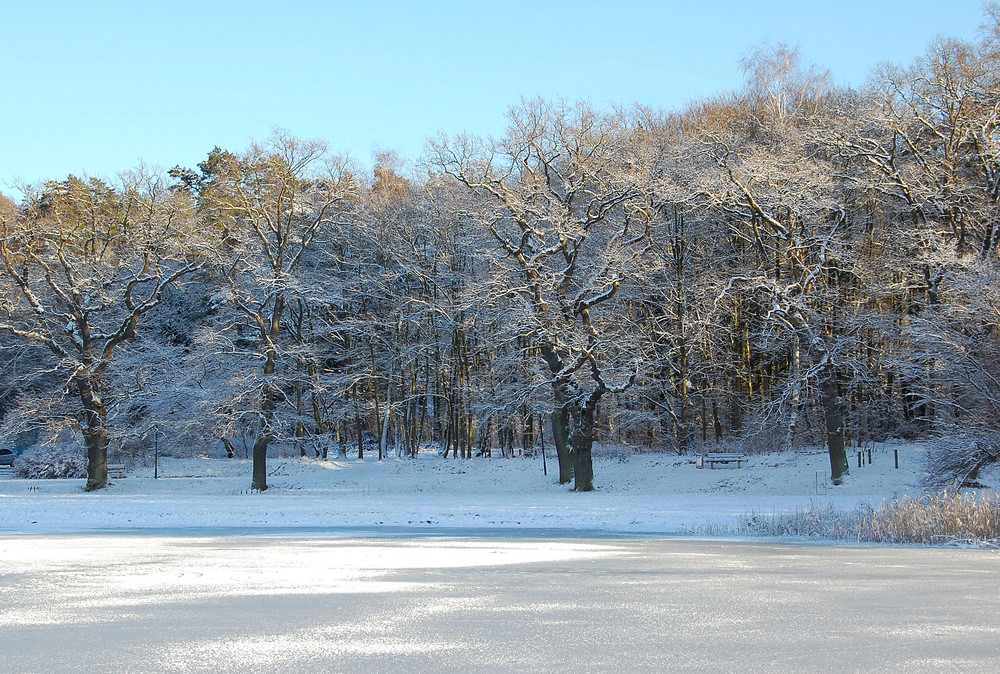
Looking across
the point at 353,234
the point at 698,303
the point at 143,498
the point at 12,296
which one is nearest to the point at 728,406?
the point at 698,303

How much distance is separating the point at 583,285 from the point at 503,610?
983 inches

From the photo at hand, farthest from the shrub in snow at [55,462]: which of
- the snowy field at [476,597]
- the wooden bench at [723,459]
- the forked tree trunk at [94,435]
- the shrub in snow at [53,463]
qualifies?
the wooden bench at [723,459]

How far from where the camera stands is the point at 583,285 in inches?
1324

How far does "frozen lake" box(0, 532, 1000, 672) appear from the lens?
7449 millimetres

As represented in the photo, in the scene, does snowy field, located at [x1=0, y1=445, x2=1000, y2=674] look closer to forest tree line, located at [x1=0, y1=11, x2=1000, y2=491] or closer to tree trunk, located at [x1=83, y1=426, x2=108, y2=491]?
forest tree line, located at [x1=0, y1=11, x2=1000, y2=491]

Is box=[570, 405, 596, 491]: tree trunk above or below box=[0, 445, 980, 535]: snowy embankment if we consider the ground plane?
above

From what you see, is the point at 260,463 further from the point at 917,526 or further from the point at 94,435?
the point at 917,526

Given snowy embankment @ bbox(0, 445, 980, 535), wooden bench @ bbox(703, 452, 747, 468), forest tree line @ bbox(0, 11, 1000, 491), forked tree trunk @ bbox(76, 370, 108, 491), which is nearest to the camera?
snowy embankment @ bbox(0, 445, 980, 535)

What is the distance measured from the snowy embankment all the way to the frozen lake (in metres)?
6.19

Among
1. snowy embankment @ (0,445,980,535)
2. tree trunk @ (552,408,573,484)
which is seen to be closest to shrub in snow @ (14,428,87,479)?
snowy embankment @ (0,445,980,535)

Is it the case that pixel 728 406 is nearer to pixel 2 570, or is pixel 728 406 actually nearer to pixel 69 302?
pixel 69 302

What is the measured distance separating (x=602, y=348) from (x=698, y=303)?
7664mm

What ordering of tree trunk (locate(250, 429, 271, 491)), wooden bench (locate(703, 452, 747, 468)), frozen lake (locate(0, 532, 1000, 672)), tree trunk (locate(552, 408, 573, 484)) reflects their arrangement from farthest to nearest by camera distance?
tree trunk (locate(250, 429, 271, 491))
wooden bench (locate(703, 452, 747, 468))
tree trunk (locate(552, 408, 573, 484))
frozen lake (locate(0, 532, 1000, 672))

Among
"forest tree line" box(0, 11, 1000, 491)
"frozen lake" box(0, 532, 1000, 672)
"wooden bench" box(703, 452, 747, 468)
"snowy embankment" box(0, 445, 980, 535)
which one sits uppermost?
"forest tree line" box(0, 11, 1000, 491)
